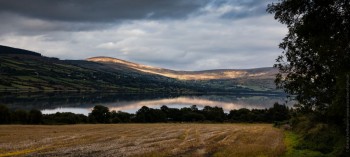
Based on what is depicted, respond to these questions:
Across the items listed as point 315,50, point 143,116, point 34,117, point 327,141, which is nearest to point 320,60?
point 315,50

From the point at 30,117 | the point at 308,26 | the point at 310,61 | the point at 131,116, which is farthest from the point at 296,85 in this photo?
the point at 131,116

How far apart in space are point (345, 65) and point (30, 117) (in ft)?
295

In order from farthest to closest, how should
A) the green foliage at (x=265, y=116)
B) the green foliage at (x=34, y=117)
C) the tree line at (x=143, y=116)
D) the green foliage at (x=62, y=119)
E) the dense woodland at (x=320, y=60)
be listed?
the green foliage at (x=265, y=116) → the green foliage at (x=62, y=119) → the green foliage at (x=34, y=117) → the tree line at (x=143, y=116) → the dense woodland at (x=320, y=60)

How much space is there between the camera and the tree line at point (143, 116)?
9994 centimetres

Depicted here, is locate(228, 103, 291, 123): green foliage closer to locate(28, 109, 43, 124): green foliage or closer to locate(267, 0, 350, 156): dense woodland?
locate(28, 109, 43, 124): green foliage

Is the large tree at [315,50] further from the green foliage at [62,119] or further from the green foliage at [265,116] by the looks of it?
the green foliage at [265,116]

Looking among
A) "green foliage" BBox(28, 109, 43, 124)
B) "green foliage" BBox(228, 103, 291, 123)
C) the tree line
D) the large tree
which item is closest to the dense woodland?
the large tree

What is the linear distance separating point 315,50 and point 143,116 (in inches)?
4131

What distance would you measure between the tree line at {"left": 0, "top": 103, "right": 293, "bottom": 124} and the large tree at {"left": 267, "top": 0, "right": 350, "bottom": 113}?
66372 millimetres

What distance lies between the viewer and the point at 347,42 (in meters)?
27.8

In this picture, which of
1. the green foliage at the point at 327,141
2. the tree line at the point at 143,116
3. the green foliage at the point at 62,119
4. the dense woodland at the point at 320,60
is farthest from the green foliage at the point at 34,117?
the dense woodland at the point at 320,60

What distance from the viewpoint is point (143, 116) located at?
131250 mm

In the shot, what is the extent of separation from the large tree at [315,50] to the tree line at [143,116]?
66.4 meters

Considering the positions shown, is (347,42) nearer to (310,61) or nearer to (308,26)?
(308,26)
